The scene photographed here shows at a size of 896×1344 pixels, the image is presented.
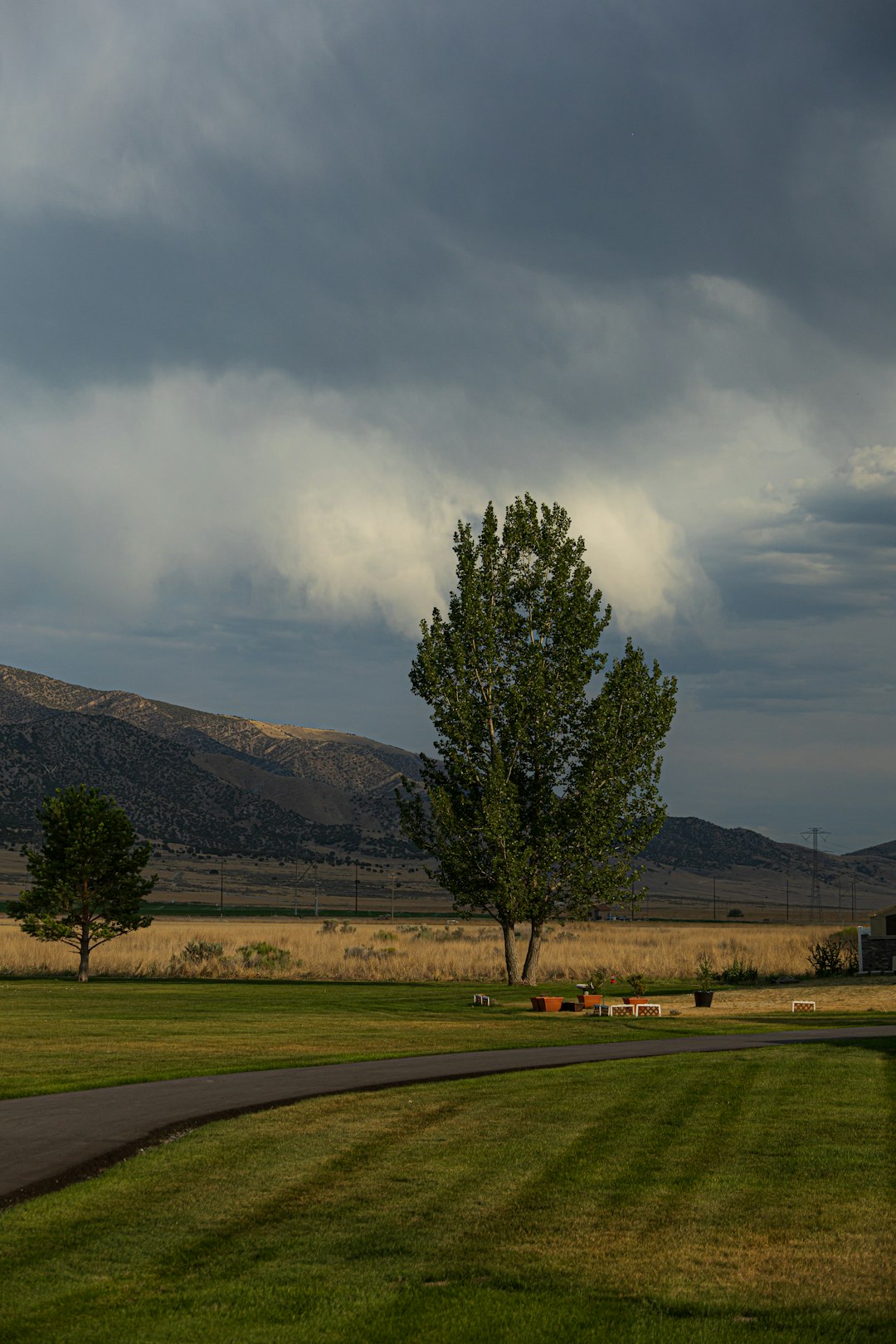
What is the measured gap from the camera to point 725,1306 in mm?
8039

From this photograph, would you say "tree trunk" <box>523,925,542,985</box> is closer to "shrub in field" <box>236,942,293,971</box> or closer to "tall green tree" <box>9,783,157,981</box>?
"shrub in field" <box>236,942,293,971</box>

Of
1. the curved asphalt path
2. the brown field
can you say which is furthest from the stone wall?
the curved asphalt path

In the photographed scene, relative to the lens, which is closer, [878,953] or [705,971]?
[705,971]

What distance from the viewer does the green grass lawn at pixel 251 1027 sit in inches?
776

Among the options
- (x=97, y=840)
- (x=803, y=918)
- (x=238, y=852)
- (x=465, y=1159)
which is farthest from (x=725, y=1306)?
(x=238, y=852)

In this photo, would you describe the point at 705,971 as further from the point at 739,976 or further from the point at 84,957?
the point at 84,957

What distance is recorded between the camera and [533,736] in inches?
1698

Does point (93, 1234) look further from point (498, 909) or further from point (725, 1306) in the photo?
point (498, 909)

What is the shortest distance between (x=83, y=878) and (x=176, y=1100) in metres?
31.8

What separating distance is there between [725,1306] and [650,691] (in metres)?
36.1

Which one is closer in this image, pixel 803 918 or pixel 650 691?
pixel 650 691

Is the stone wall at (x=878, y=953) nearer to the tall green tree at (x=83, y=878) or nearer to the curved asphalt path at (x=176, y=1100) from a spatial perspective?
the curved asphalt path at (x=176, y=1100)

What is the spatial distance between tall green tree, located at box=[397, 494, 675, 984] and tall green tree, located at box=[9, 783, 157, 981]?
36.0 ft

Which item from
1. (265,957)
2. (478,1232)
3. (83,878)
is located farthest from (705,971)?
(478,1232)
